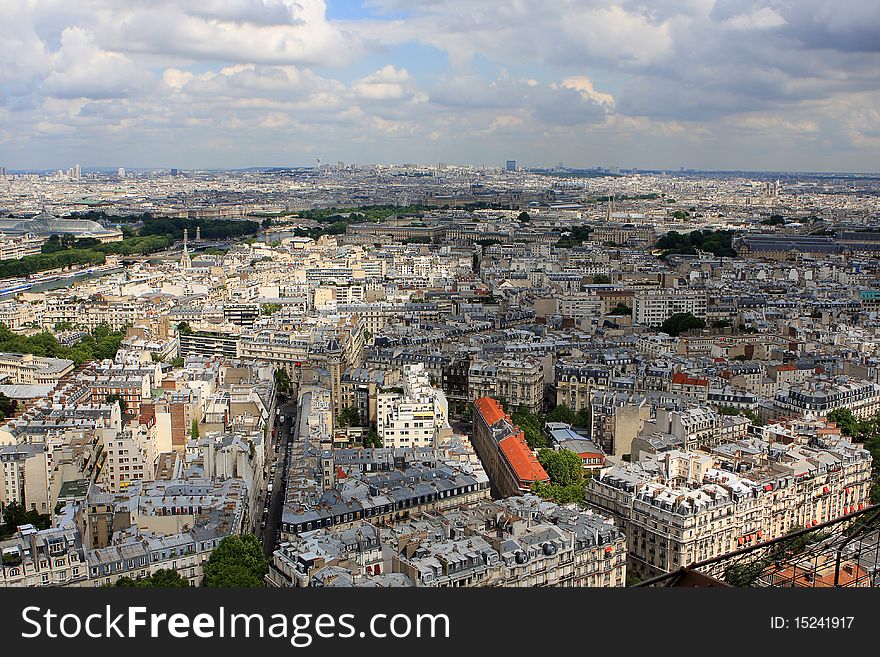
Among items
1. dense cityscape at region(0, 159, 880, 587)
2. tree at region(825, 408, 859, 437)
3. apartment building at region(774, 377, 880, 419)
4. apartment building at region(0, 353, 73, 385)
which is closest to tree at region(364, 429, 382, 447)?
dense cityscape at region(0, 159, 880, 587)

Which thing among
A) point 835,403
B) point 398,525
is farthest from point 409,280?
point 398,525

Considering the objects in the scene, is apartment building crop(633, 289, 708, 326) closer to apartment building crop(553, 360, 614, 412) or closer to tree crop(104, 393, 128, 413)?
apartment building crop(553, 360, 614, 412)

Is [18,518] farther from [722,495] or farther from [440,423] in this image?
[722,495]

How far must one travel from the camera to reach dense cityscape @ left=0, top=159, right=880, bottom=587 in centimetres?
1066

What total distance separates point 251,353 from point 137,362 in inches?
155

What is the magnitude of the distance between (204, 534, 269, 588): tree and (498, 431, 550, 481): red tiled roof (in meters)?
4.30

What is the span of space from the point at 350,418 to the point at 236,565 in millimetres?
7349

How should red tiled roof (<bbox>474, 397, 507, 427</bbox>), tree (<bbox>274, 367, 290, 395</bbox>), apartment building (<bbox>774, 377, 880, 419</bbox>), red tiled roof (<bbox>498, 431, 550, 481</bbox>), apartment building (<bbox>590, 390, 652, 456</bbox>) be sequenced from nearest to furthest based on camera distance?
1. red tiled roof (<bbox>498, 431, 550, 481</bbox>)
2. apartment building (<bbox>590, 390, 652, 456</bbox>)
3. red tiled roof (<bbox>474, 397, 507, 427</bbox>)
4. apartment building (<bbox>774, 377, 880, 419</bbox>)
5. tree (<bbox>274, 367, 290, 395</bbox>)

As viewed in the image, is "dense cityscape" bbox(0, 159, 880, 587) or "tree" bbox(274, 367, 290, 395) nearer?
"dense cityscape" bbox(0, 159, 880, 587)

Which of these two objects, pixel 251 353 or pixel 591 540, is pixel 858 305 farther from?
pixel 591 540

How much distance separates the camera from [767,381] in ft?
63.9

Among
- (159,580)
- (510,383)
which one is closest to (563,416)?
(510,383)

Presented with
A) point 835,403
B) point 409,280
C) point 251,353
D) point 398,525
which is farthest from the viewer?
point 409,280

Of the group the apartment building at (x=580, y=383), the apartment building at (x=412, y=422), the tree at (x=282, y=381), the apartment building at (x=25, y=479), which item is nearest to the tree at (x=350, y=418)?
the apartment building at (x=412, y=422)
